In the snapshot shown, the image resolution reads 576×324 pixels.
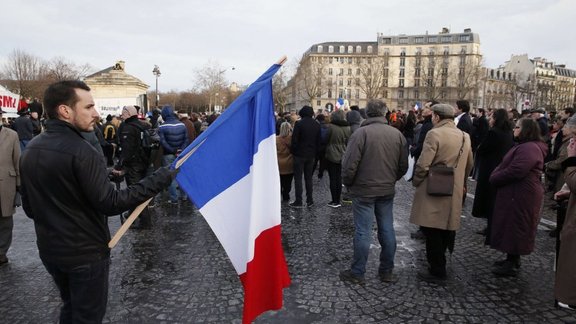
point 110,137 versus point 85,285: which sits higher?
point 110,137

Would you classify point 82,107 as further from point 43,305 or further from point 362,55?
point 362,55

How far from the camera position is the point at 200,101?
74375 millimetres

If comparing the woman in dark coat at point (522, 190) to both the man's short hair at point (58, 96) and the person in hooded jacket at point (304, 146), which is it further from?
the man's short hair at point (58, 96)

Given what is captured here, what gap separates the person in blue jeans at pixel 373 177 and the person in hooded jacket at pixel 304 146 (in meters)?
3.38

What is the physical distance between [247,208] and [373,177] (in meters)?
1.96

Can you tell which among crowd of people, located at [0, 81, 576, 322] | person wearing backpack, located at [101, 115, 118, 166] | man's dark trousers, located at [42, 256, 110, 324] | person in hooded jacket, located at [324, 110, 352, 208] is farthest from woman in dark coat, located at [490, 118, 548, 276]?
person wearing backpack, located at [101, 115, 118, 166]

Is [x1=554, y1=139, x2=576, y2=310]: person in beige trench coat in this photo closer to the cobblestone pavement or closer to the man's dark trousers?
the cobblestone pavement

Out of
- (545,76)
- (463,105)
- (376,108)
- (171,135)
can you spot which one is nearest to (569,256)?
(376,108)

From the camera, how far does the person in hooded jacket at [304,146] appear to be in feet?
25.9

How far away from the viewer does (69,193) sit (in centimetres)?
221

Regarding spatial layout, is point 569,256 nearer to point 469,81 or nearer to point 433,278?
point 433,278

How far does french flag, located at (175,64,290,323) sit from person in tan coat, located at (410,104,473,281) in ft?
7.25

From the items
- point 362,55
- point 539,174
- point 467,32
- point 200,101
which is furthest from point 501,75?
point 539,174

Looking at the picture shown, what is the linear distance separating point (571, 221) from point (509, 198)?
5.09ft
